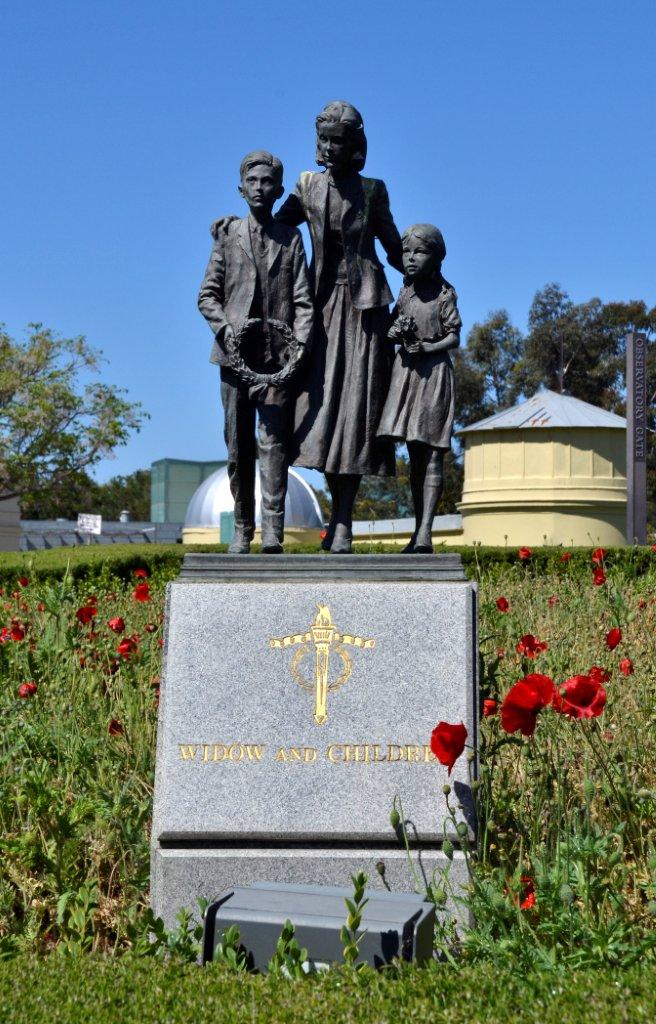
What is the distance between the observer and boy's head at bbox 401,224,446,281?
206 inches

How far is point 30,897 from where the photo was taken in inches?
175

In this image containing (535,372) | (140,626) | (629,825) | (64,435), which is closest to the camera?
(629,825)

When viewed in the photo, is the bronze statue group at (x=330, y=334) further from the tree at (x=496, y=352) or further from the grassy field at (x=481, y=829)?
the tree at (x=496, y=352)

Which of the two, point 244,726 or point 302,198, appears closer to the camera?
point 244,726

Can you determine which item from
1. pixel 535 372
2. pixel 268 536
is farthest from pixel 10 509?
pixel 268 536

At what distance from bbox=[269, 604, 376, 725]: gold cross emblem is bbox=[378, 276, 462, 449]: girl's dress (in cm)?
113

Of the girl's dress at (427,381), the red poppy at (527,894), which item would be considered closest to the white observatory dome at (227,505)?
the girl's dress at (427,381)

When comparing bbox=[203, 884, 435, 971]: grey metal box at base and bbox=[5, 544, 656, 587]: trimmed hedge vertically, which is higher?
bbox=[5, 544, 656, 587]: trimmed hedge

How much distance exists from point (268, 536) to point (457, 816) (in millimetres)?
1679

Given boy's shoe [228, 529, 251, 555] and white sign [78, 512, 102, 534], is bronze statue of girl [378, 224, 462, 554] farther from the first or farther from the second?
white sign [78, 512, 102, 534]

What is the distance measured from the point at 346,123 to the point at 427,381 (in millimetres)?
1247

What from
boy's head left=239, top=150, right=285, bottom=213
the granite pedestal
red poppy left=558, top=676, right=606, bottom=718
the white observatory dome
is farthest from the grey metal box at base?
the white observatory dome

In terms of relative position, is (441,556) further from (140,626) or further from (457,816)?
(140,626)

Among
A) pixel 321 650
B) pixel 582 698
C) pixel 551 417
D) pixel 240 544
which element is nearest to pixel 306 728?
pixel 321 650
